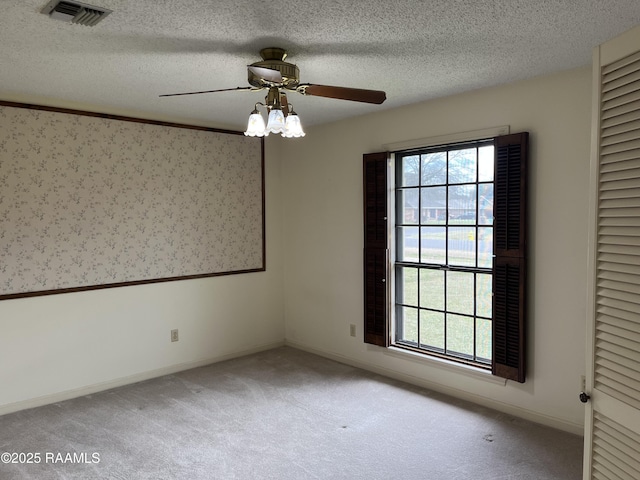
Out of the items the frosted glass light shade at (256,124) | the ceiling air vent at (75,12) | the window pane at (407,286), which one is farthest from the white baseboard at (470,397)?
the ceiling air vent at (75,12)

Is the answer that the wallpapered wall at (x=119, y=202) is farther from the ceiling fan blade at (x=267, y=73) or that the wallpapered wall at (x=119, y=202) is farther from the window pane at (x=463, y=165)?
the ceiling fan blade at (x=267, y=73)

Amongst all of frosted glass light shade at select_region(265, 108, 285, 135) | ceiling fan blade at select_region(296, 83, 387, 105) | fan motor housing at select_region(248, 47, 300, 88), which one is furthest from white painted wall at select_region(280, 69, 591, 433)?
frosted glass light shade at select_region(265, 108, 285, 135)

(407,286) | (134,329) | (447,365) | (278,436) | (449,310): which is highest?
(407,286)

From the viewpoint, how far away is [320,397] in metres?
3.77

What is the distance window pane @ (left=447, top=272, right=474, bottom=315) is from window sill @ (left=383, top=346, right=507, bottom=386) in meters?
0.42

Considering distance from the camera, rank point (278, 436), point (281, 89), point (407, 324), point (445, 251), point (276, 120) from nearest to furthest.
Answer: point (276, 120), point (281, 89), point (278, 436), point (445, 251), point (407, 324)

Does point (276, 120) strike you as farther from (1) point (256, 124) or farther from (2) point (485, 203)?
(2) point (485, 203)

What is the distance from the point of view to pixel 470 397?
11.9ft

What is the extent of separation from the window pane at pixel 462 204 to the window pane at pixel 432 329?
2.70ft

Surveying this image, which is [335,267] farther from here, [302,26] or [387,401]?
[302,26]

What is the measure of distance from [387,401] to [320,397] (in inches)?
21.1

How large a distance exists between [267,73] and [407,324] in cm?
270

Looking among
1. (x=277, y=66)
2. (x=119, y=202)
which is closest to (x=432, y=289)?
(x=277, y=66)

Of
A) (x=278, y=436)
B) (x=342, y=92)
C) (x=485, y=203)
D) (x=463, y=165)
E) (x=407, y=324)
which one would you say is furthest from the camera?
(x=407, y=324)
